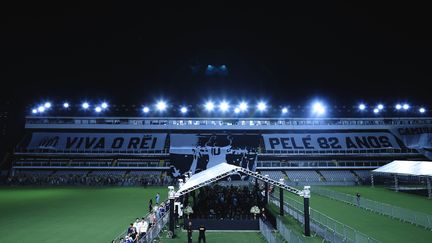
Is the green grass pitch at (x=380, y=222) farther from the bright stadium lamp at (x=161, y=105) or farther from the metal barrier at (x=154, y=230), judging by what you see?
the bright stadium lamp at (x=161, y=105)

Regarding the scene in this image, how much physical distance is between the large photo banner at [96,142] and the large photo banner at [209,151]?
466 centimetres

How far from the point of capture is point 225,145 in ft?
177

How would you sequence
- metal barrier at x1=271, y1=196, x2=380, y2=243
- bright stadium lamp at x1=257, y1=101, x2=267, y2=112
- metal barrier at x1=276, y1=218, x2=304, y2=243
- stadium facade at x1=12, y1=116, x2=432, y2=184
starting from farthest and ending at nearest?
bright stadium lamp at x1=257, y1=101, x2=267, y2=112 < stadium facade at x1=12, y1=116, x2=432, y2=184 < metal barrier at x1=276, y1=218, x2=304, y2=243 < metal barrier at x1=271, y1=196, x2=380, y2=243

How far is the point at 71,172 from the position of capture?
5134 centimetres

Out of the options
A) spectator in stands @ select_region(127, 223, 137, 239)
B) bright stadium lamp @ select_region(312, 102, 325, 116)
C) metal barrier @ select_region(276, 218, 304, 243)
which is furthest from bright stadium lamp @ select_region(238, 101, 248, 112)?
spectator in stands @ select_region(127, 223, 137, 239)

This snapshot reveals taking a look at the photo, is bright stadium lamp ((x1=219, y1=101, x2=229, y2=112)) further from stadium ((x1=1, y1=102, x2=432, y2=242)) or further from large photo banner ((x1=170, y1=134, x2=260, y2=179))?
large photo banner ((x1=170, y1=134, x2=260, y2=179))

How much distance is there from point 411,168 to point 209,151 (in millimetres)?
30871

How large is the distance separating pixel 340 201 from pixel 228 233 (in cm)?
1627

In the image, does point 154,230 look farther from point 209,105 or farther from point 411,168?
point 209,105

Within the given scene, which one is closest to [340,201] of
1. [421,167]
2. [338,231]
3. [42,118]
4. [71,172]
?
[421,167]

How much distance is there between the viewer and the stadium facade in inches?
2036

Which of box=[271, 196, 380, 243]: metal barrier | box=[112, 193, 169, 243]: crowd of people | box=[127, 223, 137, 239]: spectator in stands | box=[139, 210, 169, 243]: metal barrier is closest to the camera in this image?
box=[271, 196, 380, 243]: metal barrier

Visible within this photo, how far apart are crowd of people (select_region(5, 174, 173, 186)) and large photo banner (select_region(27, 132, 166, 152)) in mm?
6748

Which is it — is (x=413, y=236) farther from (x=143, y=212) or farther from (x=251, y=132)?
(x=251, y=132)
